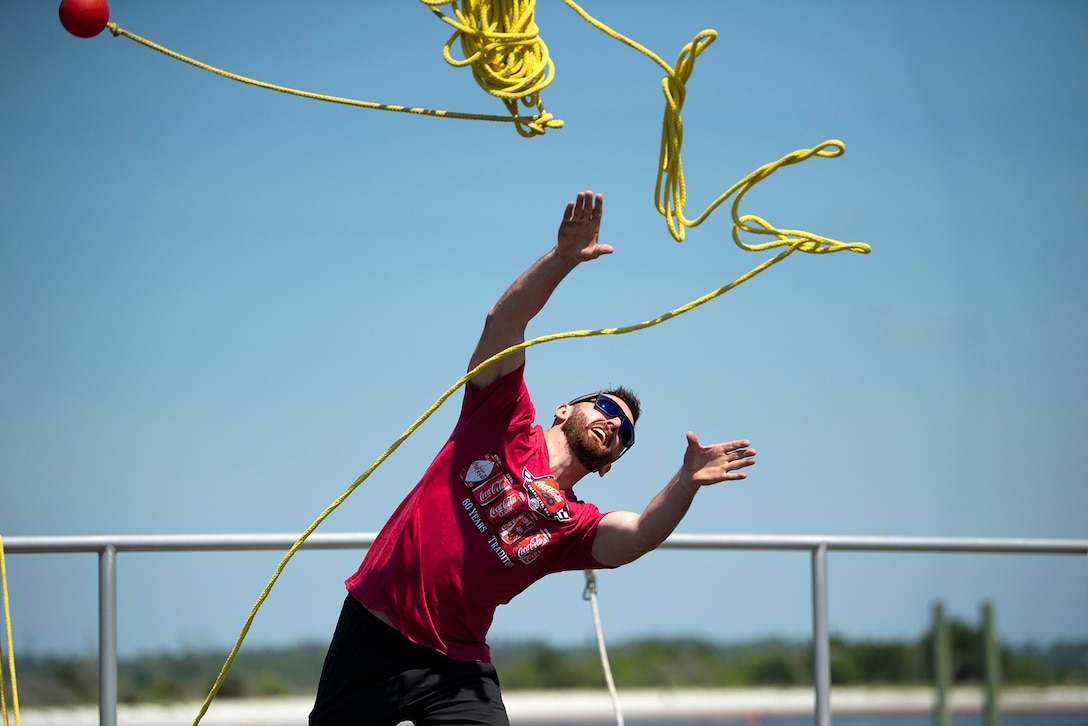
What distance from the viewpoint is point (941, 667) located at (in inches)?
948

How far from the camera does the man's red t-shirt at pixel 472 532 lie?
290cm

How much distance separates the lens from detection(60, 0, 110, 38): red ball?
9.38ft

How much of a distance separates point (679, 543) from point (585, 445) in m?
0.90

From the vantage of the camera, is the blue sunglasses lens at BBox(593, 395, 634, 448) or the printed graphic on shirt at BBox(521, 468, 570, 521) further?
the blue sunglasses lens at BBox(593, 395, 634, 448)

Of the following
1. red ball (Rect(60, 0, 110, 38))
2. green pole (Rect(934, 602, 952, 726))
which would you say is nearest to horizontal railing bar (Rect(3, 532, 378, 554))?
red ball (Rect(60, 0, 110, 38))

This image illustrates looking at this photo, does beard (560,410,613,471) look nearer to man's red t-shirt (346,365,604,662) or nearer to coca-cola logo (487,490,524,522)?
man's red t-shirt (346,365,604,662)

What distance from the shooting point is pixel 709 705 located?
46.7 metres

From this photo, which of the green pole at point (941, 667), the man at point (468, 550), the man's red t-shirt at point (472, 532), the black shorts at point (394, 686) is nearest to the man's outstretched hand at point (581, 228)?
the man at point (468, 550)

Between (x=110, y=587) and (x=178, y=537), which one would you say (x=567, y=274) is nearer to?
(x=178, y=537)

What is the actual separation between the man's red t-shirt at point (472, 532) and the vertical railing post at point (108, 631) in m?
0.89

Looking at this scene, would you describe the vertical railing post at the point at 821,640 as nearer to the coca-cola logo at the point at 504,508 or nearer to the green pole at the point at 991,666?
the coca-cola logo at the point at 504,508

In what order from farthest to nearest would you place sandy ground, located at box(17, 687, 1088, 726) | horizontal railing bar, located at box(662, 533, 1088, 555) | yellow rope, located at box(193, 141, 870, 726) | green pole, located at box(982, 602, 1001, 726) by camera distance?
sandy ground, located at box(17, 687, 1088, 726), green pole, located at box(982, 602, 1001, 726), horizontal railing bar, located at box(662, 533, 1088, 555), yellow rope, located at box(193, 141, 870, 726)

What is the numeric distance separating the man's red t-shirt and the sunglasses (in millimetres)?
244

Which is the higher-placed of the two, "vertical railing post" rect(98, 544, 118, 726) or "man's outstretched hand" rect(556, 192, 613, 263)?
"man's outstretched hand" rect(556, 192, 613, 263)
